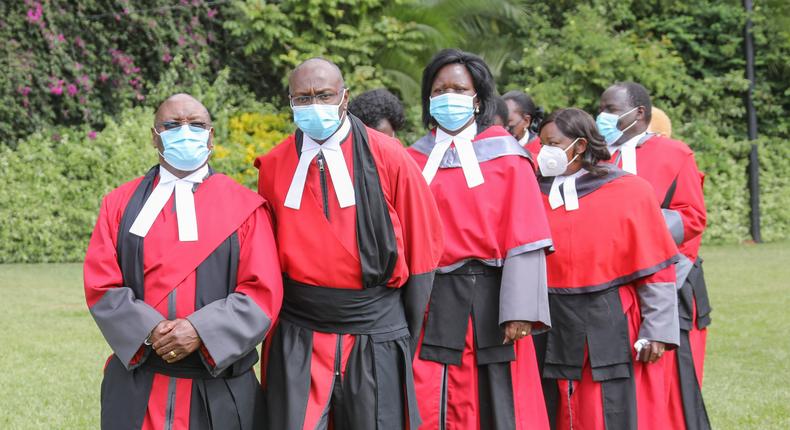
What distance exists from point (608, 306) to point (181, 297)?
2.41m

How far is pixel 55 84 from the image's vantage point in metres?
17.3

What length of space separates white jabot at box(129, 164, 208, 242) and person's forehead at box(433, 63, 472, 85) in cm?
151

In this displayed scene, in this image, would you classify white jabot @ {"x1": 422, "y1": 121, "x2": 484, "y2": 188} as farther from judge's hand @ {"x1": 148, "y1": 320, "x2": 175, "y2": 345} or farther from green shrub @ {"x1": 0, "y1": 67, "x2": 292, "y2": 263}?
green shrub @ {"x1": 0, "y1": 67, "x2": 292, "y2": 263}

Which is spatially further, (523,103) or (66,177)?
(66,177)

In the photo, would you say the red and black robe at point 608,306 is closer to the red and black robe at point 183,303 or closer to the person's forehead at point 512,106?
the red and black robe at point 183,303

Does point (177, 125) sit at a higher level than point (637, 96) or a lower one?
higher

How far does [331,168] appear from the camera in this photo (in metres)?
4.52

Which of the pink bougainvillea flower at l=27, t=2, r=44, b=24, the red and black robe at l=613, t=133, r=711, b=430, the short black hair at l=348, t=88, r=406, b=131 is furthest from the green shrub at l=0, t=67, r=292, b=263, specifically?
the red and black robe at l=613, t=133, r=711, b=430

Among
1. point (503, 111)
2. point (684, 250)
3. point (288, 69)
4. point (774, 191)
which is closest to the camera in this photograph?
point (684, 250)

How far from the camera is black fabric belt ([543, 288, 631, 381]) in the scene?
5.30m

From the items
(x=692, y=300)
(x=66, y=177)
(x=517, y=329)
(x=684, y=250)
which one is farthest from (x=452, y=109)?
(x=66, y=177)

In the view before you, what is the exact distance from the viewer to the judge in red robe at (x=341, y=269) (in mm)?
4414

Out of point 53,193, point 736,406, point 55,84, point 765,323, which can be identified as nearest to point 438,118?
point 736,406

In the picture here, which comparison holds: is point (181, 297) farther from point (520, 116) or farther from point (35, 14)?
point (35, 14)
